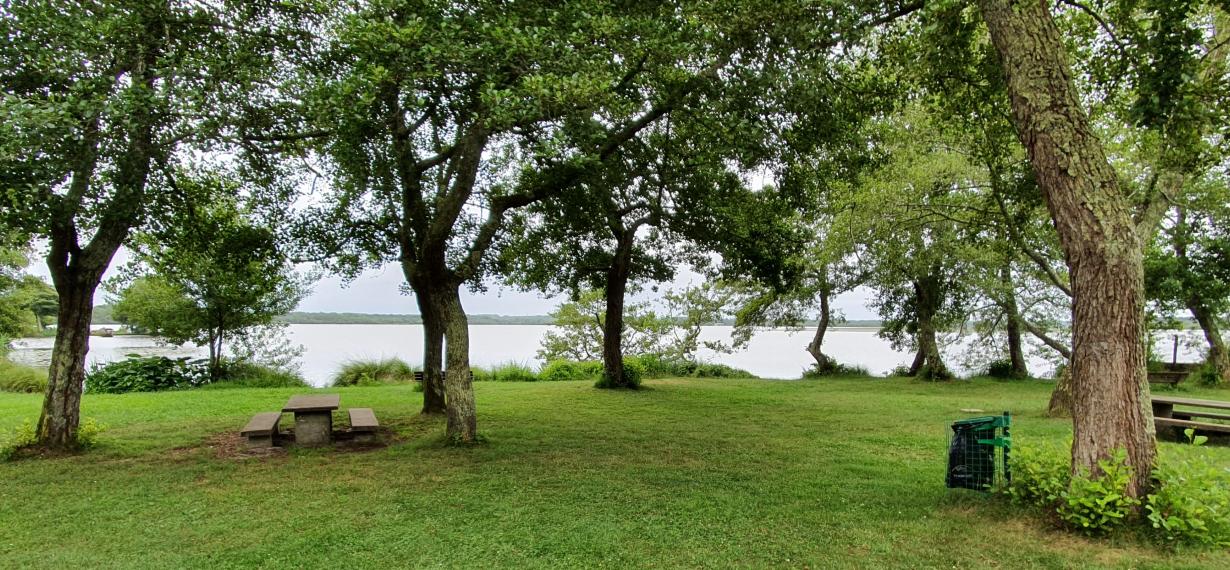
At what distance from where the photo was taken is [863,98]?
6926mm

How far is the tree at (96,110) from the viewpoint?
4.84 meters

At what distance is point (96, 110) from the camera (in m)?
4.73

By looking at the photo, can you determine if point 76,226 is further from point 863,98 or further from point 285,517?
point 863,98

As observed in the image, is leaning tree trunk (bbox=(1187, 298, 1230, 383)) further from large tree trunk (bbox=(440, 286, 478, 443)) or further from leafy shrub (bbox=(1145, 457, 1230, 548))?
large tree trunk (bbox=(440, 286, 478, 443))

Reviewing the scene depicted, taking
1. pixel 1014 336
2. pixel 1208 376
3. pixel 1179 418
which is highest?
pixel 1014 336

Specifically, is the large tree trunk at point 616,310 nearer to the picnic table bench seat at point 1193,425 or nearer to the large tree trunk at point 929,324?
the large tree trunk at point 929,324

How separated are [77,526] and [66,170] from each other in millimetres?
2694

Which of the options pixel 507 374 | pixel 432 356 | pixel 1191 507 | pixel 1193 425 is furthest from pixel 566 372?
pixel 1191 507

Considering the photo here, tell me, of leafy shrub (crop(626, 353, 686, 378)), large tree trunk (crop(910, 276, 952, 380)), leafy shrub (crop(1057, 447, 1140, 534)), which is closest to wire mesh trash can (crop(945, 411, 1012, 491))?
leafy shrub (crop(1057, 447, 1140, 534))

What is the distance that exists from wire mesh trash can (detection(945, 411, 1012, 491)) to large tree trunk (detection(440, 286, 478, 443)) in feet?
15.5

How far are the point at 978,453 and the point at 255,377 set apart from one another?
16142 millimetres

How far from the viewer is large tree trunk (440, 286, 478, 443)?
7.04 m

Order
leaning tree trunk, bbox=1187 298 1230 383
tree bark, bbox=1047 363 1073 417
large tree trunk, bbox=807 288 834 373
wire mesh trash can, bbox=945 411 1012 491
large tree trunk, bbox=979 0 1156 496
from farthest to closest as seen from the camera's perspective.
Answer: large tree trunk, bbox=807 288 834 373, leaning tree trunk, bbox=1187 298 1230 383, tree bark, bbox=1047 363 1073 417, wire mesh trash can, bbox=945 411 1012 491, large tree trunk, bbox=979 0 1156 496

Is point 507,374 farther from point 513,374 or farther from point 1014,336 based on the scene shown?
point 1014,336
